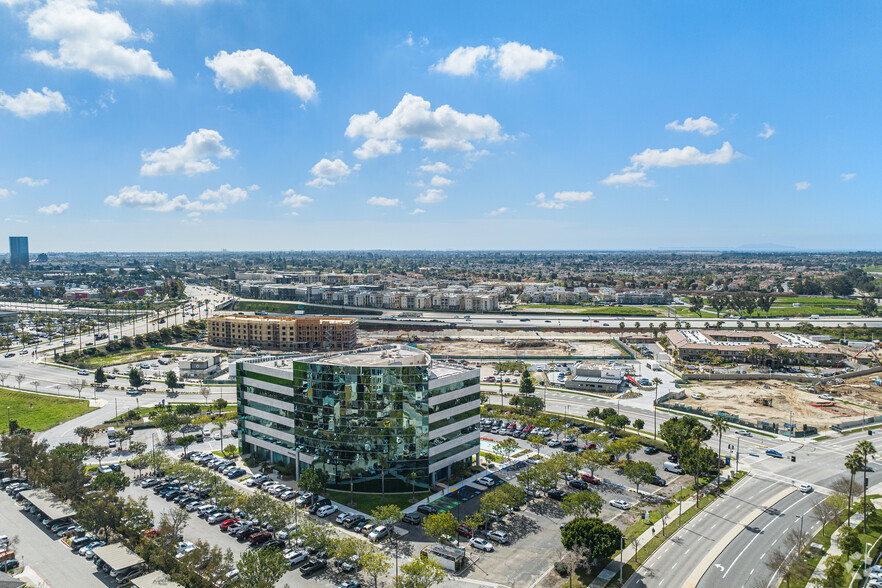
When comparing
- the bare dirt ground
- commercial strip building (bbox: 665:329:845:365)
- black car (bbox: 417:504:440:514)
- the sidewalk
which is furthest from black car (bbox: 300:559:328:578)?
commercial strip building (bbox: 665:329:845:365)

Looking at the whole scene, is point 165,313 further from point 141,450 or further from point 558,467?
point 558,467

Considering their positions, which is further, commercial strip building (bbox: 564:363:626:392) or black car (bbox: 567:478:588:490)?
commercial strip building (bbox: 564:363:626:392)

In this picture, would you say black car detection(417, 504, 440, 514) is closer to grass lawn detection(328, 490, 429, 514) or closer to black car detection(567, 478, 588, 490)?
grass lawn detection(328, 490, 429, 514)

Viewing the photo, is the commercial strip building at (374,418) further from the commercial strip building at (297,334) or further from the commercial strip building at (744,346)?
the commercial strip building at (744,346)

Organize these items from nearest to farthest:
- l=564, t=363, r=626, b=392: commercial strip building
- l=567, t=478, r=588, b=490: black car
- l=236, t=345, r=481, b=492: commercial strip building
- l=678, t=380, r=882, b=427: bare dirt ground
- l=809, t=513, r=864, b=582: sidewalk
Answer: l=809, t=513, r=864, b=582: sidewalk, l=236, t=345, r=481, b=492: commercial strip building, l=567, t=478, r=588, b=490: black car, l=678, t=380, r=882, b=427: bare dirt ground, l=564, t=363, r=626, b=392: commercial strip building

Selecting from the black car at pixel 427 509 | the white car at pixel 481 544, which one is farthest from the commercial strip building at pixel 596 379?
the white car at pixel 481 544

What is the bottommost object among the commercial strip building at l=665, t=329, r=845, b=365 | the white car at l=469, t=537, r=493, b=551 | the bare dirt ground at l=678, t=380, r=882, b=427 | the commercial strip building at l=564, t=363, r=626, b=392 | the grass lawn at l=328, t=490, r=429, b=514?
the grass lawn at l=328, t=490, r=429, b=514
